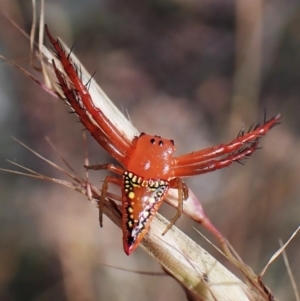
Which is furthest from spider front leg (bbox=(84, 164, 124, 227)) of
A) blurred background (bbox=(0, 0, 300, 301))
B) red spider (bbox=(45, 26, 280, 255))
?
blurred background (bbox=(0, 0, 300, 301))

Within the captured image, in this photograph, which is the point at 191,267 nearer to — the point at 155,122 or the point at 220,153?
the point at 220,153

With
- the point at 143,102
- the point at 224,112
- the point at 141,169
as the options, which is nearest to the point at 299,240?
the point at 224,112

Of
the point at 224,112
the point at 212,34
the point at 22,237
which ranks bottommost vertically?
the point at 22,237

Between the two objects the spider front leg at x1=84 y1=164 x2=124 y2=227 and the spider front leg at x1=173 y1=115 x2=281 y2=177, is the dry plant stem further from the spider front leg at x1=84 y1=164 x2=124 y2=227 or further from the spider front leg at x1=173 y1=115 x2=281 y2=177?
the spider front leg at x1=173 y1=115 x2=281 y2=177

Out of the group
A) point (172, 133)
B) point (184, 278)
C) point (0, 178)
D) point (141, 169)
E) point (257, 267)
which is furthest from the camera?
point (172, 133)

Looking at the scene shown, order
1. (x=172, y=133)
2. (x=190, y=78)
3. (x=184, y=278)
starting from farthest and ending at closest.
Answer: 1. (x=190, y=78)
2. (x=172, y=133)
3. (x=184, y=278)

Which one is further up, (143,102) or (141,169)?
(143,102)

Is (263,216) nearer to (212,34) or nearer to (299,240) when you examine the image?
(299,240)
